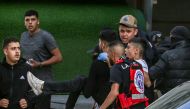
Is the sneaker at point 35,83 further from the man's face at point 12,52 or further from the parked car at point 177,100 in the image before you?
the parked car at point 177,100

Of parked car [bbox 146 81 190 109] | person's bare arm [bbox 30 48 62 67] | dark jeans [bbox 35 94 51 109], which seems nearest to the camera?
parked car [bbox 146 81 190 109]

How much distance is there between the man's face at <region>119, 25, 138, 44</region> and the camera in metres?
8.80

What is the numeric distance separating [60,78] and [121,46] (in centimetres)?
559

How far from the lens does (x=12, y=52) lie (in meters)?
8.43

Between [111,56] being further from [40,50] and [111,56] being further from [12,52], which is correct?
[40,50]

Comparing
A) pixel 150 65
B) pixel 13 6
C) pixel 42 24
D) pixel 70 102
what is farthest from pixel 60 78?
pixel 150 65

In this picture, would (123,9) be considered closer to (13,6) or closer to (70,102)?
(13,6)

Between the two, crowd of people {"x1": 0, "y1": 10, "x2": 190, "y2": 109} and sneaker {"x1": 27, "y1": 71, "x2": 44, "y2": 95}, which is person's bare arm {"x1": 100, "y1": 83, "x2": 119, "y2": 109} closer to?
crowd of people {"x1": 0, "y1": 10, "x2": 190, "y2": 109}

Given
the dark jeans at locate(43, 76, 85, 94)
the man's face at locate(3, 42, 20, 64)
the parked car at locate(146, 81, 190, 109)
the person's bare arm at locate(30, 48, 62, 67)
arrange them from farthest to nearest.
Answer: the person's bare arm at locate(30, 48, 62, 67) → the dark jeans at locate(43, 76, 85, 94) → the man's face at locate(3, 42, 20, 64) → the parked car at locate(146, 81, 190, 109)

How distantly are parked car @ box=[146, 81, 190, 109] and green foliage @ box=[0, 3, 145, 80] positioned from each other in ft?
25.4

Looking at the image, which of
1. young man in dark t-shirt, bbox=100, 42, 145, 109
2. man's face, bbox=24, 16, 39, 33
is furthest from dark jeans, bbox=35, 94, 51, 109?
young man in dark t-shirt, bbox=100, 42, 145, 109

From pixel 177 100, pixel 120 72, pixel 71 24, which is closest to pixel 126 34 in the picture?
pixel 120 72

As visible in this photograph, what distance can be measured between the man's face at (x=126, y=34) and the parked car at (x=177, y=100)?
8.87 ft

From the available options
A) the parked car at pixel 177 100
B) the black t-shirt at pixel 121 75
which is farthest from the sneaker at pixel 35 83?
the parked car at pixel 177 100
